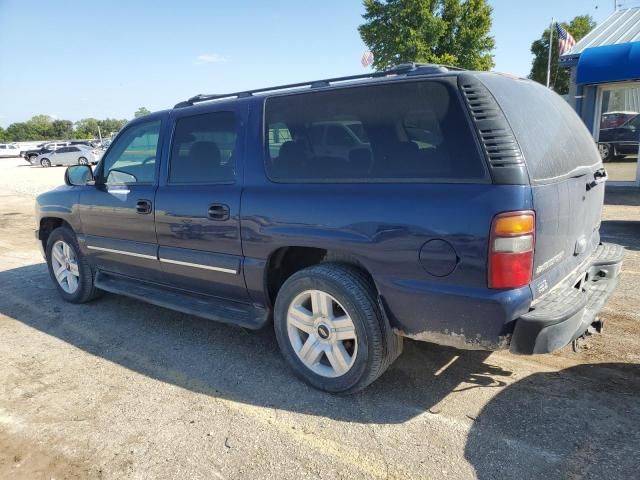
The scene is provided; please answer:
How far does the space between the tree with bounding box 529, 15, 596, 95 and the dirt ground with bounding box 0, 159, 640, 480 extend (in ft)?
154

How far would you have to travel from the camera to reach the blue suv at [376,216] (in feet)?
7.77

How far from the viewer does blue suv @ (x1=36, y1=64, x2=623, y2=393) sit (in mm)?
2369

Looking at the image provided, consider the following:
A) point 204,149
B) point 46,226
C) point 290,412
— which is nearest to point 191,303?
point 204,149

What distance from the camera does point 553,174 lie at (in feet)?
8.36

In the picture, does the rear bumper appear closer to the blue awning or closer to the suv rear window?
the suv rear window

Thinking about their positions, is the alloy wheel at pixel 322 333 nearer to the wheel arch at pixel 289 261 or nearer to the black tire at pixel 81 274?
the wheel arch at pixel 289 261

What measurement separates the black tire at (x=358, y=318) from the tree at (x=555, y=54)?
4731 cm

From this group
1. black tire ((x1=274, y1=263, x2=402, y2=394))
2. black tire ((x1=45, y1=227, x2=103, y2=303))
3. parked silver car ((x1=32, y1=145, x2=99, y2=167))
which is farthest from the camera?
parked silver car ((x1=32, y1=145, x2=99, y2=167))

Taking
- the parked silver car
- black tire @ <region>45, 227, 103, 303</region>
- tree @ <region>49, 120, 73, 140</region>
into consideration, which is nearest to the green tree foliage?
tree @ <region>49, 120, 73, 140</region>

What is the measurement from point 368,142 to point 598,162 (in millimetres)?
1818

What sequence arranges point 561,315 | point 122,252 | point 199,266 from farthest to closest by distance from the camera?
1. point 122,252
2. point 199,266
3. point 561,315

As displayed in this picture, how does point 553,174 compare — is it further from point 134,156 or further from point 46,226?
point 46,226

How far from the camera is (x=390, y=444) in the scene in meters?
2.52

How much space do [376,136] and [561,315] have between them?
1.37 metres
